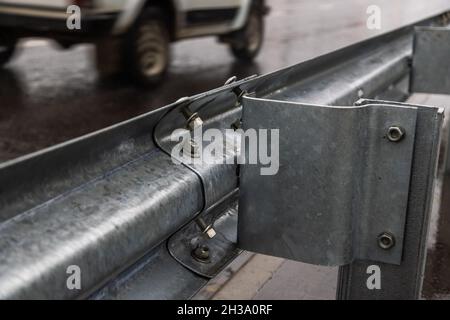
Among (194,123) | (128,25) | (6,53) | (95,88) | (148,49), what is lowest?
(95,88)

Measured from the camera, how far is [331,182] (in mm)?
1785

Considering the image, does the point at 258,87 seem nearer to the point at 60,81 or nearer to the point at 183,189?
the point at 183,189

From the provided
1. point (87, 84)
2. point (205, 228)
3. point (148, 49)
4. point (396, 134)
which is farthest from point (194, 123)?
point (87, 84)

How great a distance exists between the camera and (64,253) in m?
1.31

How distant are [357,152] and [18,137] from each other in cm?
546

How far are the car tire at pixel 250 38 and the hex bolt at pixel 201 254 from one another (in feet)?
30.8

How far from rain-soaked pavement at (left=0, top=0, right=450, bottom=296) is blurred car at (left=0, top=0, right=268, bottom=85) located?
40 cm

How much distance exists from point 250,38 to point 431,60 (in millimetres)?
7767

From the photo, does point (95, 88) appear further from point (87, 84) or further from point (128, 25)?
point (128, 25)

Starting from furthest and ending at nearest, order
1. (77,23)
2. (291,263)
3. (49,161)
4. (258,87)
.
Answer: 1. (77,23)
2. (291,263)
3. (258,87)
4. (49,161)

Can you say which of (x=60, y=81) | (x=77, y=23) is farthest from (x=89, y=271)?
(x=60, y=81)

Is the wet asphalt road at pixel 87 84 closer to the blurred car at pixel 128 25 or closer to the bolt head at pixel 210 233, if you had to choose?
the blurred car at pixel 128 25

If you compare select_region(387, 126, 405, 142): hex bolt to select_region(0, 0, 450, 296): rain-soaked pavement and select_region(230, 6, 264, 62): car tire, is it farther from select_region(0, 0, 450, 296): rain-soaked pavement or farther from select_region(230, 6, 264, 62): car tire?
select_region(230, 6, 264, 62): car tire
